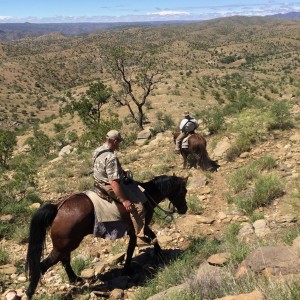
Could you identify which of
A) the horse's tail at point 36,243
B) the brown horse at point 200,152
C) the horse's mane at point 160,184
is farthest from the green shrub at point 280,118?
the horse's tail at point 36,243

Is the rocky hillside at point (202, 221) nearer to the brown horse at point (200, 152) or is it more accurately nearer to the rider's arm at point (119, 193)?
the brown horse at point (200, 152)

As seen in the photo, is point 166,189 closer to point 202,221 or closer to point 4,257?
point 202,221

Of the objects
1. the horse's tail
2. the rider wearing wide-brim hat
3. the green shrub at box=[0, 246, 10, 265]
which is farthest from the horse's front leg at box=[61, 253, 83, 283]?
the rider wearing wide-brim hat

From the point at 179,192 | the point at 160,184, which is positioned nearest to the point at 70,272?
the point at 160,184

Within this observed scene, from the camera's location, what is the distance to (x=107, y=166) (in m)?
5.71

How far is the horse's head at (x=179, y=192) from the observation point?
682cm

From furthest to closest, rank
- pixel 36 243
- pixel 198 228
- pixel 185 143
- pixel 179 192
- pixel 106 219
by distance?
pixel 185 143 < pixel 198 228 < pixel 179 192 < pixel 106 219 < pixel 36 243

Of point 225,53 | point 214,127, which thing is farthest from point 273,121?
point 225,53

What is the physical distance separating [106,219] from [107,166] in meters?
0.84

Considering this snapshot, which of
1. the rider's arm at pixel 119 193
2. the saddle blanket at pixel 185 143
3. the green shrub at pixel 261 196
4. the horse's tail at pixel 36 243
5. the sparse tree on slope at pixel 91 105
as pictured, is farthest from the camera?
the sparse tree on slope at pixel 91 105

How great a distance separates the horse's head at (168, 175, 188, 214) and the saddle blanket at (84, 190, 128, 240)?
1.32 meters

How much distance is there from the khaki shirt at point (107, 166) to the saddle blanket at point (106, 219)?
34 cm

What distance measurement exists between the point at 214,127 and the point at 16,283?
378 inches

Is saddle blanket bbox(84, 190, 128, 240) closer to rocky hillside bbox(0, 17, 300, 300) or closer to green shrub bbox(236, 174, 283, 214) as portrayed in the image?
rocky hillside bbox(0, 17, 300, 300)
